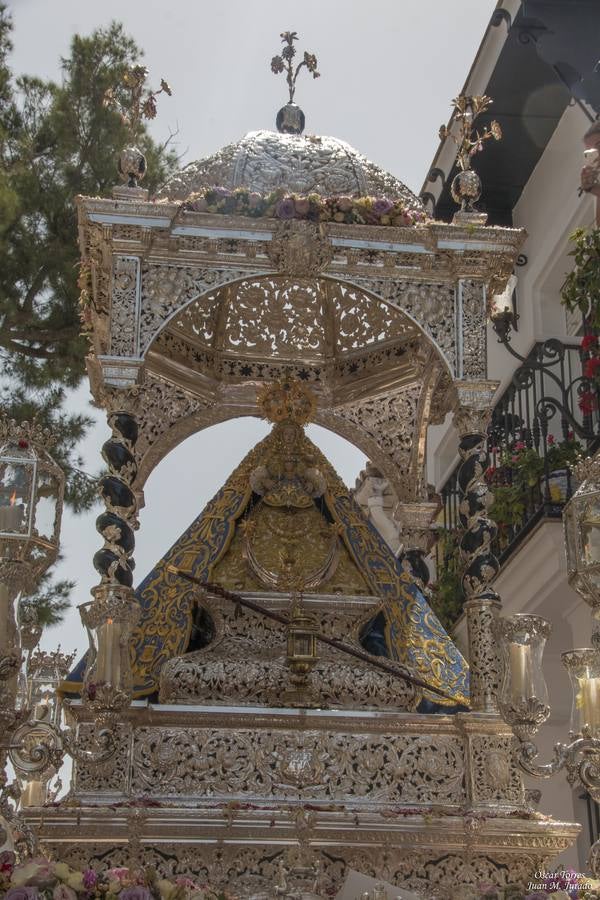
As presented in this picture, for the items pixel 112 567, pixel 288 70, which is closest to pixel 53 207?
pixel 288 70

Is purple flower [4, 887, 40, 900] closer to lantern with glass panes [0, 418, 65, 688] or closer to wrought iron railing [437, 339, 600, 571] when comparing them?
lantern with glass panes [0, 418, 65, 688]

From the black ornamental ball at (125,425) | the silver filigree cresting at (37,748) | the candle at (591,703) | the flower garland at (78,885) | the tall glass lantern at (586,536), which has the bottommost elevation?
the flower garland at (78,885)

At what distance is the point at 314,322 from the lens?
Answer: 36.8ft

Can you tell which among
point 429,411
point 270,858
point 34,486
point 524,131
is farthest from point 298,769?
point 524,131

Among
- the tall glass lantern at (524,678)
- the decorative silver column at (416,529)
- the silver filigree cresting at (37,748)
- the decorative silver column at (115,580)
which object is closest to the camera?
the silver filigree cresting at (37,748)

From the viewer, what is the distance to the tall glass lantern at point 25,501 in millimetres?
7215

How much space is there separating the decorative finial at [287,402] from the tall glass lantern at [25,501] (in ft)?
9.09

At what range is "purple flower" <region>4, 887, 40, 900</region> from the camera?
611 cm

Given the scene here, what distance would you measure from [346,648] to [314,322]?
3.07 meters

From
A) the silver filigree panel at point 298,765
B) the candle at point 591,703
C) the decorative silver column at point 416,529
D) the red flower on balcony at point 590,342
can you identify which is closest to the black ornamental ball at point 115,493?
the silver filigree panel at point 298,765

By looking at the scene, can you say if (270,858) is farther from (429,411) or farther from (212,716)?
(429,411)

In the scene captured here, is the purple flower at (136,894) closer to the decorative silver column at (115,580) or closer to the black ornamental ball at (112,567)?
the decorative silver column at (115,580)

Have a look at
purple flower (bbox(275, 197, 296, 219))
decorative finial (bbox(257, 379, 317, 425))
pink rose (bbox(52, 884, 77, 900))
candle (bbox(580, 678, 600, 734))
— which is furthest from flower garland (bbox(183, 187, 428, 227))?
pink rose (bbox(52, 884, 77, 900))

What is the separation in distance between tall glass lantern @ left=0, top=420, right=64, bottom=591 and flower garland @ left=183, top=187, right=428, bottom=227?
2.16 metres
